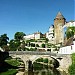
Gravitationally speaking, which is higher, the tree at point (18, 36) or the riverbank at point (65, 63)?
the tree at point (18, 36)

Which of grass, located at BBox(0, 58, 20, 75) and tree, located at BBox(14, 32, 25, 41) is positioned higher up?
tree, located at BBox(14, 32, 25, 41)

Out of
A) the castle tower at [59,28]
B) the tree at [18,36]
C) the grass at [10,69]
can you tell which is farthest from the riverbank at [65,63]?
the tree at [18,36]

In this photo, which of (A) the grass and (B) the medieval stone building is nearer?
(A) the grass

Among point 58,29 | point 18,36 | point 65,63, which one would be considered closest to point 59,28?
point 58,29

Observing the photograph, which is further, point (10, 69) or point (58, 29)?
point (58, 29)

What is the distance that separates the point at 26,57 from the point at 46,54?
4585 millimetres

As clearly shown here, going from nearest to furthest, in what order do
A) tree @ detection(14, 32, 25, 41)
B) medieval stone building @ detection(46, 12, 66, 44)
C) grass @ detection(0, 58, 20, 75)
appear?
grass @ detection(0, 58, 20, 75)
medieval stone building @ detection(46, 12, 66, 44)
tree @ detection(14, 32, 25, 41)

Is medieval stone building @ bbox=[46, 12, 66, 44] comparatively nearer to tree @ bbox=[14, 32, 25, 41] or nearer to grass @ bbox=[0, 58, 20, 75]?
tree @ bbox=[14, 32, 25, 41]

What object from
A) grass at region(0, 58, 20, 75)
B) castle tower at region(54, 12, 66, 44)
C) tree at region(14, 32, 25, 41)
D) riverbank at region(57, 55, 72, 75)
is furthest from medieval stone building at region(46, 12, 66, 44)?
riverbank at region(57, 55, 72, 75)

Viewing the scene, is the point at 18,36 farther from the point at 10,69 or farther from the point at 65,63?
the point at 65,63

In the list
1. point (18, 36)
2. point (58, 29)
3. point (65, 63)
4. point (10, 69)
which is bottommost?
point (10, 69)

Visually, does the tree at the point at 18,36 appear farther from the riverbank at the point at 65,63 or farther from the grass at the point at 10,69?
the riverbank at the point at 65,63

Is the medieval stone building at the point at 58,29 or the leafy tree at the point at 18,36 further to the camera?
the leafy tree at the point at 18,36

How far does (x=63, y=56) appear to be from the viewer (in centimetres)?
5231
